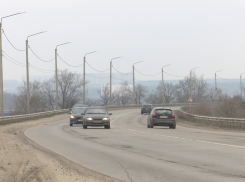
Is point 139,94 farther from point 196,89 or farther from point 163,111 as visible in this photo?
point 163,111

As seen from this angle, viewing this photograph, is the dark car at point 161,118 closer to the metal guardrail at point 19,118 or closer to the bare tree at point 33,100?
the metal guardrail at point 19,118

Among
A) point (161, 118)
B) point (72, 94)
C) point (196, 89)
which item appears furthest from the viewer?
point (196, 89)

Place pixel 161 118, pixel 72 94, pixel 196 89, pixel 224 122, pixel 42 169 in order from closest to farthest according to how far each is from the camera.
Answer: pixel 42 169, pixel 161 118, pixel 224 122, pixel 72 94, pixel 196 89

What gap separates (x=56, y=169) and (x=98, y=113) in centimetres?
1912

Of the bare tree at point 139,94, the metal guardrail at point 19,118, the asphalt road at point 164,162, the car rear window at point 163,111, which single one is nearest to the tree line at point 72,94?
the bare tree at point 139,94

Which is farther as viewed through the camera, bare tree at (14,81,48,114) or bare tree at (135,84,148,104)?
bare tree at (135,84,148,104)

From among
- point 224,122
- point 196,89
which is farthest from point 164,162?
point 196,89

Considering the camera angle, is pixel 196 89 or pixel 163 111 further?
pixel 196 89

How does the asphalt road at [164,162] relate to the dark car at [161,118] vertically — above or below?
below

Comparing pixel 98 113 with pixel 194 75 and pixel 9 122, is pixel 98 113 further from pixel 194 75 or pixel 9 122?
pixel 194 75

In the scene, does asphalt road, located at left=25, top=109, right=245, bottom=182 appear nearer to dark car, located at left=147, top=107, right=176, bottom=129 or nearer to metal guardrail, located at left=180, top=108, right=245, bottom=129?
dark car, located at left=147, top=107, right=176, bottom=129

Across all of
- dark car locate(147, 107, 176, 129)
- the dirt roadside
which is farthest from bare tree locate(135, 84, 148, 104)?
the dirt roadside

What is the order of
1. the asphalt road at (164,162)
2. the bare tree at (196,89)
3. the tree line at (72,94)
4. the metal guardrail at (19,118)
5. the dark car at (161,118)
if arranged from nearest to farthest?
the asphalt road at (164,162) → the dark car at (161,118) → the metal guardrail at (19,118) → the tree line at (72,94) → the bare tree at (196,89)

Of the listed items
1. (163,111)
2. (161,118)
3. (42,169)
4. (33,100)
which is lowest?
(42,169)
